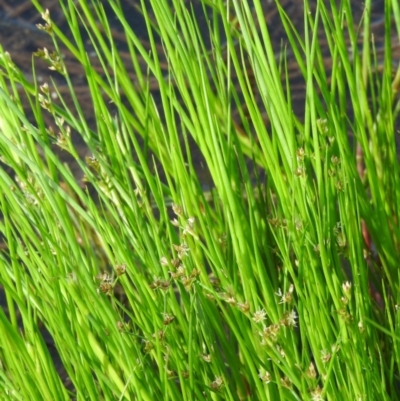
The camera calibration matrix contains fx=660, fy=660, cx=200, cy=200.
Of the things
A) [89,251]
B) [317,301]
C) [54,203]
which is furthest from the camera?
[89,251]

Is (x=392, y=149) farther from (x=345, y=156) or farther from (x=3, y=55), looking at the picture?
(x=3, y=55)

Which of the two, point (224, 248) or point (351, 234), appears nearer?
point (351, 234)

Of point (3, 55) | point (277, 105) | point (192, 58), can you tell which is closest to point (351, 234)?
point (277, 105)

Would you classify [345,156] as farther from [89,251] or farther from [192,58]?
[89,251]

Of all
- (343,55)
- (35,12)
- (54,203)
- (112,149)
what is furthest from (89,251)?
(35,12)

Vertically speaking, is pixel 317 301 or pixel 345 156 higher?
pixel 345 156

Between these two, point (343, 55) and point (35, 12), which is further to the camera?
point (35, 12)

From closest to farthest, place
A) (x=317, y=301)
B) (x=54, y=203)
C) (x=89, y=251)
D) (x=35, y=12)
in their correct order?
1. (x=54, y=203)
2. (x=317, y=301)
3. (x=89, y=251)
4. (x=35, y=12)

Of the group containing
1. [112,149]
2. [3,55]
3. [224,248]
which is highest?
[3,55]

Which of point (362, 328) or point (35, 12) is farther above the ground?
point (35, 12)
